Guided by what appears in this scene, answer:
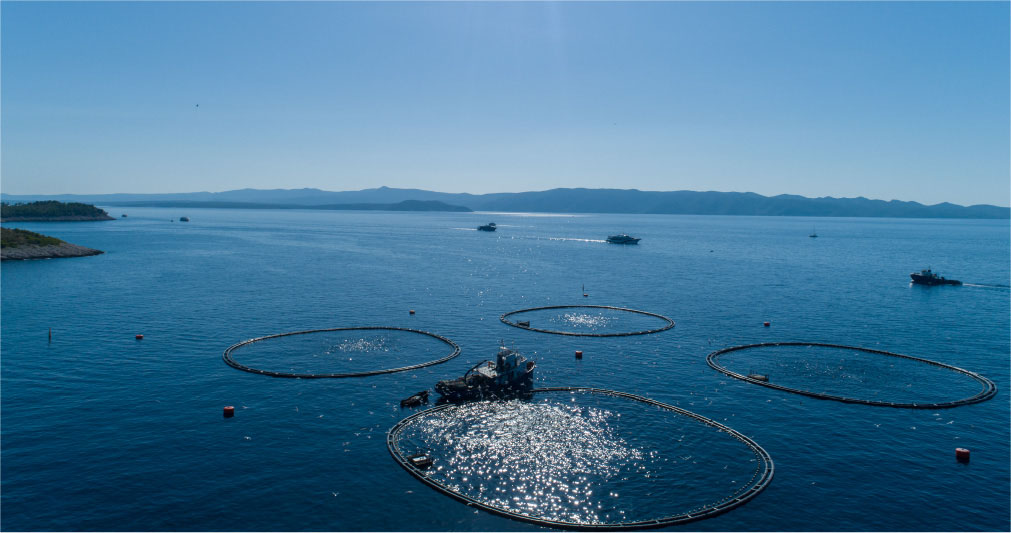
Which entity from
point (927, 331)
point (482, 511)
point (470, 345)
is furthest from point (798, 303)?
point (482, 511)

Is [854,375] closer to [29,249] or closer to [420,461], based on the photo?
[420,461]

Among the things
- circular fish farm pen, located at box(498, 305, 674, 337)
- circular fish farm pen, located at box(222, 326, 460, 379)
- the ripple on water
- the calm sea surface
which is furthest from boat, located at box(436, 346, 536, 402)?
circular fish farm pen, located at box(498, 305, 674, 337)

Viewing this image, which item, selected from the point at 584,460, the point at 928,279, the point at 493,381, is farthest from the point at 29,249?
the point at 928,279

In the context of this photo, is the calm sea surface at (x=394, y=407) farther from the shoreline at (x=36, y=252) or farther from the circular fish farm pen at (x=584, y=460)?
the shoreline at (x=36, y=252)

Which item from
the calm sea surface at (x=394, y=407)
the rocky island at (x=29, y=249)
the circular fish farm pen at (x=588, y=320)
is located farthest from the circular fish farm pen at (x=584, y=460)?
the rocky island at (x=29, y=249)

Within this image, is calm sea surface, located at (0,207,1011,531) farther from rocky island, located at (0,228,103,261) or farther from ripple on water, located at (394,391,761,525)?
rocky island, located at (0,228,103,261)

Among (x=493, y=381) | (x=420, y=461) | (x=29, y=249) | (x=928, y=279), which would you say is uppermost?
(x=928, y=279)
